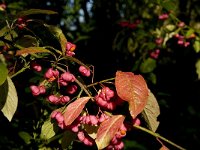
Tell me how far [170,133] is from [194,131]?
1.51 metres

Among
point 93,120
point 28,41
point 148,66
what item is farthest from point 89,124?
point 148,66

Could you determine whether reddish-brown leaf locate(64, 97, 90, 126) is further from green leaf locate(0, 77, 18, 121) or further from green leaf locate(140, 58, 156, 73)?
green leaf locate(140, 58, 156, 73)

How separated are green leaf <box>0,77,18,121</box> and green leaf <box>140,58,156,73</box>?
215 cm

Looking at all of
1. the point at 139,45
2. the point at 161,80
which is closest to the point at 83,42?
the point at 139,45

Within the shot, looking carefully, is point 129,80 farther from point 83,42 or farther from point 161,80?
point 161,80

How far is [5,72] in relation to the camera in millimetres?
1243

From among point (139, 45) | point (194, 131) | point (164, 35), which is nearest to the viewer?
point (164, 35)

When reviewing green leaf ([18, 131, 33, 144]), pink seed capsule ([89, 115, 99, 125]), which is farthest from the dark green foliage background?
pink seed capsule ([89, 115, 99, 125])

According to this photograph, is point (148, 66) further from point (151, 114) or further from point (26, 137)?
point (151, 114)

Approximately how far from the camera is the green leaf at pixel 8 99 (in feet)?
4.50

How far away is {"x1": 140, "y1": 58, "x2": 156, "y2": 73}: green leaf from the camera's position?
3.45 metres

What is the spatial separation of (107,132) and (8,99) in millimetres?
406

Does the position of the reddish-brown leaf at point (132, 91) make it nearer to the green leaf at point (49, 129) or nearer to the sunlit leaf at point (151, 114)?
the sunlit leaf at point (151, 114)

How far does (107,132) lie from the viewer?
1.35 m
